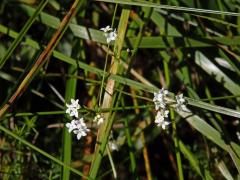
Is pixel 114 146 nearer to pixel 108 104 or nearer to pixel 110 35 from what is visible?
pixel 108 104

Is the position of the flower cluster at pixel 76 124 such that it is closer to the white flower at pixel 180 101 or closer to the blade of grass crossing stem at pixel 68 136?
the blade of grass crossing stem at pixel 68 136

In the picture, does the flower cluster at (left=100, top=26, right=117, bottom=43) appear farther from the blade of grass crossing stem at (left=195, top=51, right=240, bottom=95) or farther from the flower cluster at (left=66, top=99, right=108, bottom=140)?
the blade of grass crossing stem at (left=195, top=51, right=240, bottom=95)

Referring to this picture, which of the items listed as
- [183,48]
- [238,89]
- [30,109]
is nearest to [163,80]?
[183,48]

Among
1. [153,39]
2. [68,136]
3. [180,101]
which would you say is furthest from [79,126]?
[153,39]

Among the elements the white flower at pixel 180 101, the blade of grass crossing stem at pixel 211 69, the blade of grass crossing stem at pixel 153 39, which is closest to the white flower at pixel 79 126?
the white flower at pixel 180 101

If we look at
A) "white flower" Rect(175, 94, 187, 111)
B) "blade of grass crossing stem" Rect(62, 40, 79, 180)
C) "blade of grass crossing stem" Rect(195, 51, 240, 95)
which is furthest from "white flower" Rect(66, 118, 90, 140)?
"blade of grass crossing stem" Rect(195, 51, 240, 95)

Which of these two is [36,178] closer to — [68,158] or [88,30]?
[68,158]

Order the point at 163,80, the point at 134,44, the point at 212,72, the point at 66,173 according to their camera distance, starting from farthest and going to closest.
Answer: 1. the point at 163,80
2. the point at 212,72
3. the point at 134,44
4. the point at 66,173

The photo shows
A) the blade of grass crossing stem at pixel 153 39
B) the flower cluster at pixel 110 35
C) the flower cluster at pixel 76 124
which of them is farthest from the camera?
the blade of grass crossing stem at pixel 153 39
